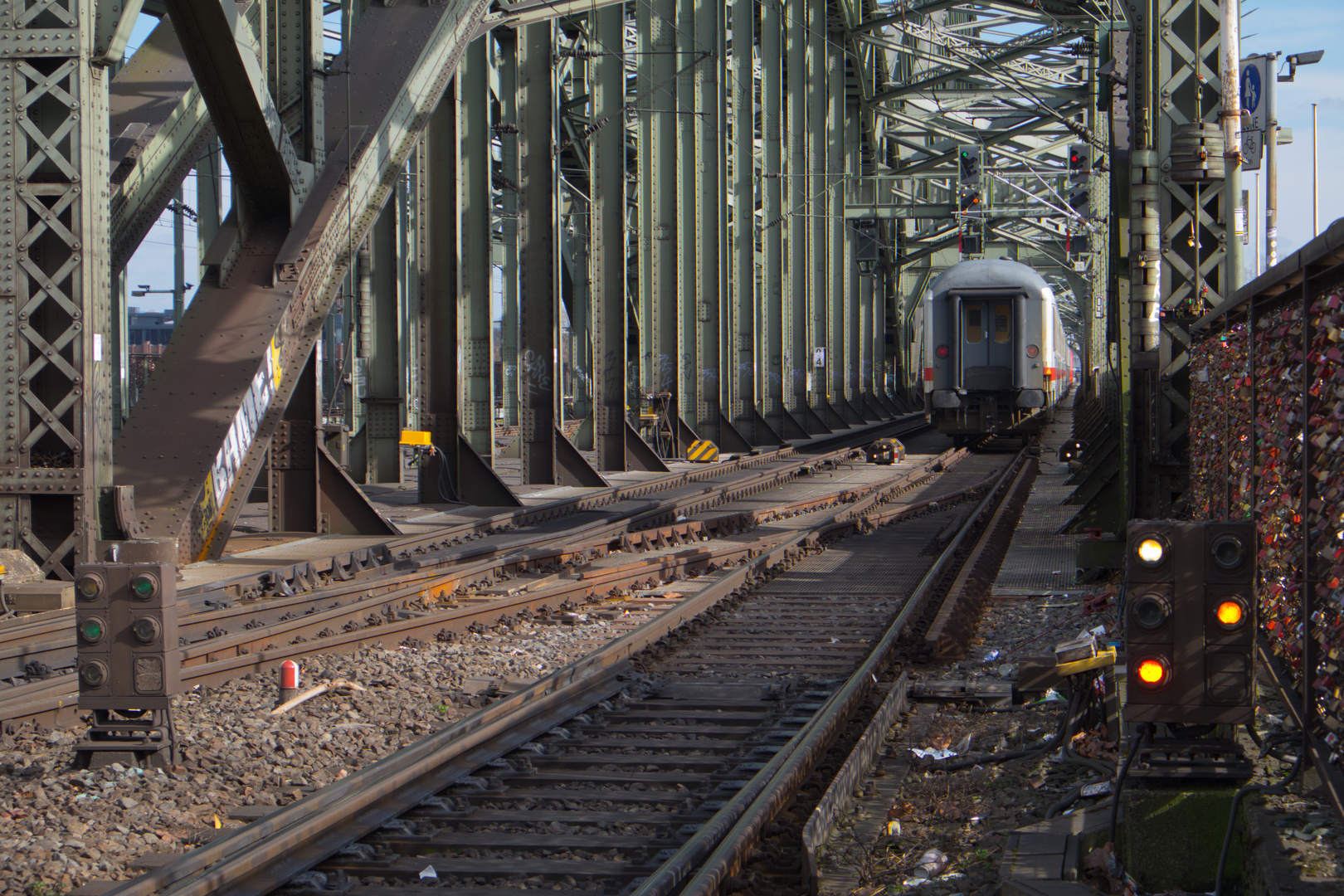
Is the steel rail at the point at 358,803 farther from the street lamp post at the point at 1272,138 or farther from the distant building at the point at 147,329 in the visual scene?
the distant building at the point at 147,329

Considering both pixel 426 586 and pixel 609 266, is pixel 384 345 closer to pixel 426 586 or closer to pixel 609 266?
pixel 609 266

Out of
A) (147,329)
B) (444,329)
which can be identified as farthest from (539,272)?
(147,329)

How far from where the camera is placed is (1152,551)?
4801 mm

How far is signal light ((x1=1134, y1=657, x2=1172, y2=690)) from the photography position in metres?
4.82

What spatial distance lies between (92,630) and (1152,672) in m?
4.59

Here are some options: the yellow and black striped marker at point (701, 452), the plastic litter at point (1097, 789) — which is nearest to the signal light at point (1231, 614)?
the plastic litter at point (1097, 789)

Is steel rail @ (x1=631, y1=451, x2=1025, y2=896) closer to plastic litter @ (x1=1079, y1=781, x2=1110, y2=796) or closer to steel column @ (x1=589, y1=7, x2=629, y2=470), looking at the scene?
plastic litter @ (x1=1079, y1=781, x2=1110, y2=796)

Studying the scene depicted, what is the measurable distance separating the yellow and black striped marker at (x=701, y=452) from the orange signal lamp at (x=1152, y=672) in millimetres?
23018

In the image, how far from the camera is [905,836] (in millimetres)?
5480

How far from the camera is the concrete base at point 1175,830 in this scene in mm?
4684

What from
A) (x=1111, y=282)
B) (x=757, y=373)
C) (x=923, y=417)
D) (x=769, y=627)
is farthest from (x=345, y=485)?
(x=923, y=417)

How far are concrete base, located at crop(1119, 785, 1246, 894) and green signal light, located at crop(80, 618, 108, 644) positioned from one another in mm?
4483

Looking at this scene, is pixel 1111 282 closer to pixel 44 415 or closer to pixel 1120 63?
pixel 1120 63

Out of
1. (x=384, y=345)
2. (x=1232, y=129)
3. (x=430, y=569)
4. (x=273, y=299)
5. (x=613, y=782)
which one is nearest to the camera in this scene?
(x=613, y=782)
